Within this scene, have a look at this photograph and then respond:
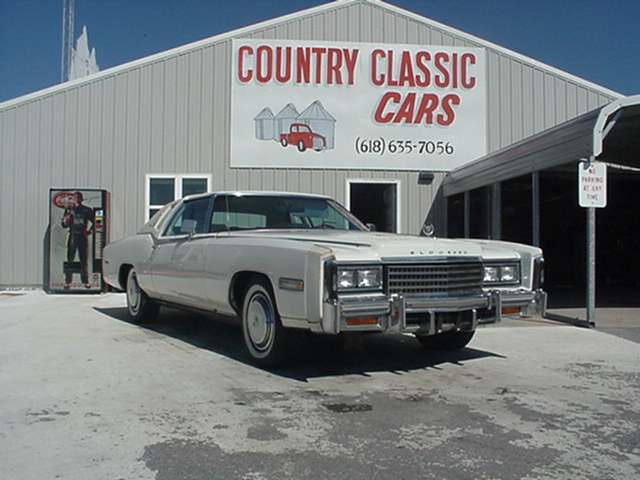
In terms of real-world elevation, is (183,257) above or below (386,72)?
below

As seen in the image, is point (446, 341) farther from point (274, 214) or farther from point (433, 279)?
point (274, 214)

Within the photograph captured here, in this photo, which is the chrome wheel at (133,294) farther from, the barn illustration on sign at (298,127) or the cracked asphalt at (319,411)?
the barn illustration on sign at (298,127)

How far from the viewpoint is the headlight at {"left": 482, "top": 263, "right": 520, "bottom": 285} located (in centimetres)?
525

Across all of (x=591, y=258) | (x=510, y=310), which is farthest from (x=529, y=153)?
(x=510, y=310)

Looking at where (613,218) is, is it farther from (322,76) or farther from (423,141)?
(322,76)

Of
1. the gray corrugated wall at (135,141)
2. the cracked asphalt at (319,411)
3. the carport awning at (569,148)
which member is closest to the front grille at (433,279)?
the cracked asphalt at (319,411)

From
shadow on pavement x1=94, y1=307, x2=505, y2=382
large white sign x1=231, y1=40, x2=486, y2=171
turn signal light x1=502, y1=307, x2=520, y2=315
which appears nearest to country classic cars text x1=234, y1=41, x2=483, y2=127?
large white sign x1=231, y1=40, x2=486, y2=171

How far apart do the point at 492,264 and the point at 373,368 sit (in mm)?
1401

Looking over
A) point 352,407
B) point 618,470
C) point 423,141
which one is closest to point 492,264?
point 352,407

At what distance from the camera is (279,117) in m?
12.8

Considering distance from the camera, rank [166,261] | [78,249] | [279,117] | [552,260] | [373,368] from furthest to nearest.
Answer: [552,260], [279,117], [78,249], [166,261], [373,368]

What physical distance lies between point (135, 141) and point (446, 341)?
29.7 feet

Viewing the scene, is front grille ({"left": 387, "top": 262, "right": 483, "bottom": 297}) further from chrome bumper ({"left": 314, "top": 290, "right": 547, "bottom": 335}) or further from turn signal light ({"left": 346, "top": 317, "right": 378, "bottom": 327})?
turn signal light ({"left": 346, "top": 317, "right": 378, "bottom": 327})

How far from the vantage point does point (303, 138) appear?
42.0 feet
